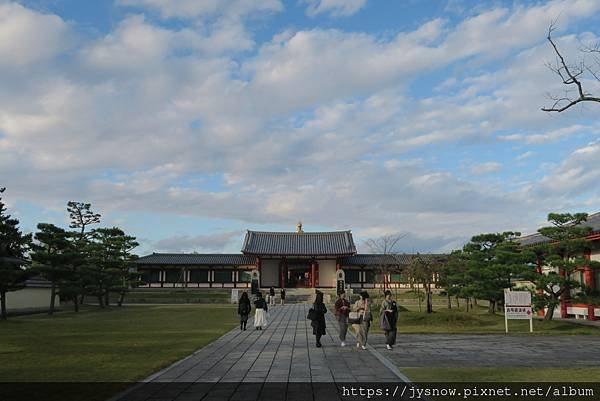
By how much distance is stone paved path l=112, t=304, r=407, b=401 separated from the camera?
25.9ft

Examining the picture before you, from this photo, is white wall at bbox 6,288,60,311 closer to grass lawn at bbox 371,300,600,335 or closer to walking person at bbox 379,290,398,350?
grass lawn at bbox 371,300,600,335

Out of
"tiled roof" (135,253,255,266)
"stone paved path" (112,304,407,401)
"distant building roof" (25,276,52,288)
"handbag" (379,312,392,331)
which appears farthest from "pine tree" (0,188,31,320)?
"tiled roof" (135,253,255,266)

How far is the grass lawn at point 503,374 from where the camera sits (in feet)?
29.1

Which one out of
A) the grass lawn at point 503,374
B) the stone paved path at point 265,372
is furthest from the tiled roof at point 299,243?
the grass lawn at point 503,374

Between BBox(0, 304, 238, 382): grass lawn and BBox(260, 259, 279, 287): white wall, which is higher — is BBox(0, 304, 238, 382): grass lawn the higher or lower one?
the lower one

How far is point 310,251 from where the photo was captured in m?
52.0

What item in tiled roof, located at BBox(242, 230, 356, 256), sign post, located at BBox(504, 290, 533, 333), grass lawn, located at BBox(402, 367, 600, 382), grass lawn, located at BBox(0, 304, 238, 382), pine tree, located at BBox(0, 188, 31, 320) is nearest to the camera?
grass lawn, located at BBox(402, 367, 600, 382)

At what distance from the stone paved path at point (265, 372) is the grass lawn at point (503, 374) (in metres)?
0.52

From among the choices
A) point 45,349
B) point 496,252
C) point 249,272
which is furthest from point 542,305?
point 249,272

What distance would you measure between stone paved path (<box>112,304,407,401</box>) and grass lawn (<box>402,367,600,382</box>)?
20.6 inches

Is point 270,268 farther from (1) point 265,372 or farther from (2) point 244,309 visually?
(1) point 265,372

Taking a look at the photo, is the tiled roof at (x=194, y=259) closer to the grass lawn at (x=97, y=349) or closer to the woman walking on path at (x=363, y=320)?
the grass lawn at (x=97, y=349)

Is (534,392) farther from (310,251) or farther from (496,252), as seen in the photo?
(310,251)

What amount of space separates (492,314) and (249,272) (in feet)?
101
